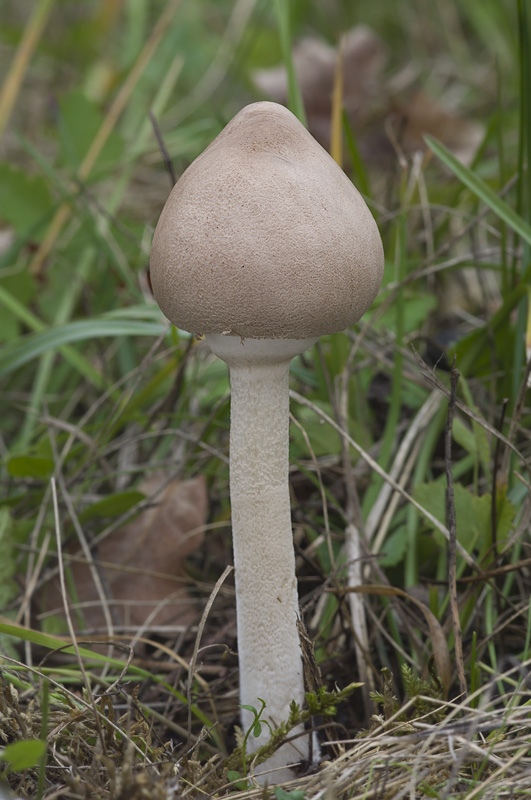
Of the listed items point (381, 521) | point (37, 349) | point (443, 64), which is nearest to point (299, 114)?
point (37, 349)

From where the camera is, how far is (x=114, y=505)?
259cm

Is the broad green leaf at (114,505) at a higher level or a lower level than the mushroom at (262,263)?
lower

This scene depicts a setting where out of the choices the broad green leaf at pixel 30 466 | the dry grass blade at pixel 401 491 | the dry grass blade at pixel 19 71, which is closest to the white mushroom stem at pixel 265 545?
the dry grass blade at pixel 401 491

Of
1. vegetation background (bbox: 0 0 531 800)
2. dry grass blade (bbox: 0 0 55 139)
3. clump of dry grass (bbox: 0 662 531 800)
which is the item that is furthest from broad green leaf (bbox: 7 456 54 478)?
dry grass blade (bbox: 0 0 55 139)

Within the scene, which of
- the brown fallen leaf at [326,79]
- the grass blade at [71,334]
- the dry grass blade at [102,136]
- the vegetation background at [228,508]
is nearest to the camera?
the vegetation background at [228,508]

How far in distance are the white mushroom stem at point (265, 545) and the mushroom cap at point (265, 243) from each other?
0.20 meters

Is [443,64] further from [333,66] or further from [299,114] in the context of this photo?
[299,114]

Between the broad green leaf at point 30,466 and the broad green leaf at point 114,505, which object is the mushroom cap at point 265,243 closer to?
the broad green leaf at point 114,505

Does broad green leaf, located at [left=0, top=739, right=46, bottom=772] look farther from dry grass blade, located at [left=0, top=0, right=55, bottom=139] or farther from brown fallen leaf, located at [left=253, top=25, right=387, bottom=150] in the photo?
brown fallen leaf, located at [left=253, top=25, right=387, bottom=150]

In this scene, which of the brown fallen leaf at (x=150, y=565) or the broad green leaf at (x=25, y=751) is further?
the brown fallen leaf at (x=150, y=565)

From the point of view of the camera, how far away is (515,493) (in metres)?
2.44

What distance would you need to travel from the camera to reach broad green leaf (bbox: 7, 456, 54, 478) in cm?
256

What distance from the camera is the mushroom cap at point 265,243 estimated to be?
156cm

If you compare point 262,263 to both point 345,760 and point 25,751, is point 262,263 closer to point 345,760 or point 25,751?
point 25,751
